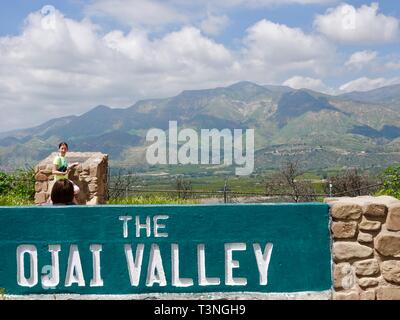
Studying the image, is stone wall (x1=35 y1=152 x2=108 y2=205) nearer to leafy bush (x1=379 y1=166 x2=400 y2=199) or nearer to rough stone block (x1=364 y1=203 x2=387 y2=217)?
leafy bush (x1=379 y1=166 x2=400 y2=199)

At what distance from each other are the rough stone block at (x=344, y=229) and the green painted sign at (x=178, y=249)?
0.11 m

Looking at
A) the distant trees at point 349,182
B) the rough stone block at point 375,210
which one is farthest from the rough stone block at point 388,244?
the distant trees at point 349,182

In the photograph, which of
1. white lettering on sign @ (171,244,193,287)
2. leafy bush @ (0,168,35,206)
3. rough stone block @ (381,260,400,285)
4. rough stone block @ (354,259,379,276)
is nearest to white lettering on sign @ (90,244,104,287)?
white lettering on sign @ (171,244,193,287)

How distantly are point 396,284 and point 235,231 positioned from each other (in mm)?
1779

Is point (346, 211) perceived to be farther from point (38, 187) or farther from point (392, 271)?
point (38, 187)

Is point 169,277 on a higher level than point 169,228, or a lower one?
lower

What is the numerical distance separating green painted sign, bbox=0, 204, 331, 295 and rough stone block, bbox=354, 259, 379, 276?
1.06ft

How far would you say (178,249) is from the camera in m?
6.19

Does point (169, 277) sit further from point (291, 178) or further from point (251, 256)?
point (291, 178)

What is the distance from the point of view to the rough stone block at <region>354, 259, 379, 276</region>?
19.8 feet

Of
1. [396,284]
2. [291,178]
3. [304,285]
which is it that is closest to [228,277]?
[304,285]

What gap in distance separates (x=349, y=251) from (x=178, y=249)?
5.98 feet
